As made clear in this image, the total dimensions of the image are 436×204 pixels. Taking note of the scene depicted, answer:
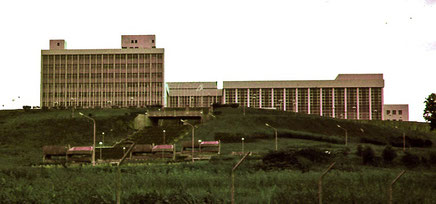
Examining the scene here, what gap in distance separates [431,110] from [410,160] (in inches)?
2596

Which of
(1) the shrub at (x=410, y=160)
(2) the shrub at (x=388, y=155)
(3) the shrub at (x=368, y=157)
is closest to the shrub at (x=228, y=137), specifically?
(2) the shrub at (x=388, y=155)

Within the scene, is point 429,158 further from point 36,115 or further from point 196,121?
point 36,115

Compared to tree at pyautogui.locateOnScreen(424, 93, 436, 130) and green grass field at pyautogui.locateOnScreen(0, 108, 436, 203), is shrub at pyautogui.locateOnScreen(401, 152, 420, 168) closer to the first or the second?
green grass field at pyautogui.locateOnScreen(0, 108, 436, 203)

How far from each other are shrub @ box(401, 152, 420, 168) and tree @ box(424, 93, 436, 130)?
61.5m

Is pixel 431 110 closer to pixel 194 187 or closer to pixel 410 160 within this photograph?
pixel 410 160

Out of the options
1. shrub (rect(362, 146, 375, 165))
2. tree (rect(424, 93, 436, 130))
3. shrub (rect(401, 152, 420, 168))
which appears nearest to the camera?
shrub (rect(362, 146, 375, 165))

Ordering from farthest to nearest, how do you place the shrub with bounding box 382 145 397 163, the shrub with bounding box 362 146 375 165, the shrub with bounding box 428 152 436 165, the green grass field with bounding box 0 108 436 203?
1. the shrub with bounding box 428 152 436 165
2. the shrub with bounding box 382 145 397 163
3. the shrub with bounding box 362 146 375 165
4. the green grass field with bounding box 0 108 436 203

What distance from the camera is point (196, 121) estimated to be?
148 meters

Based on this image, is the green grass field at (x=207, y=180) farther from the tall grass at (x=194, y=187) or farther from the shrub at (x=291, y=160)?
the shrub at (x=291, y=160)

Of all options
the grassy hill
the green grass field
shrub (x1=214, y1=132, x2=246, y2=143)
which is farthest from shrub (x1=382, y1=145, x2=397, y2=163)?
shrub (x1=214, y1=132, x2=246, y2=143)

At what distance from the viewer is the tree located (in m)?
136

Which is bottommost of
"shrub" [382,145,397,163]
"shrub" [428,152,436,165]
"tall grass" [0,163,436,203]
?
"shrub" [428,152,436,165]

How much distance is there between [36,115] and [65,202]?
397ft

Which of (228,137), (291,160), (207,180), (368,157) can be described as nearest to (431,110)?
(228,137)
